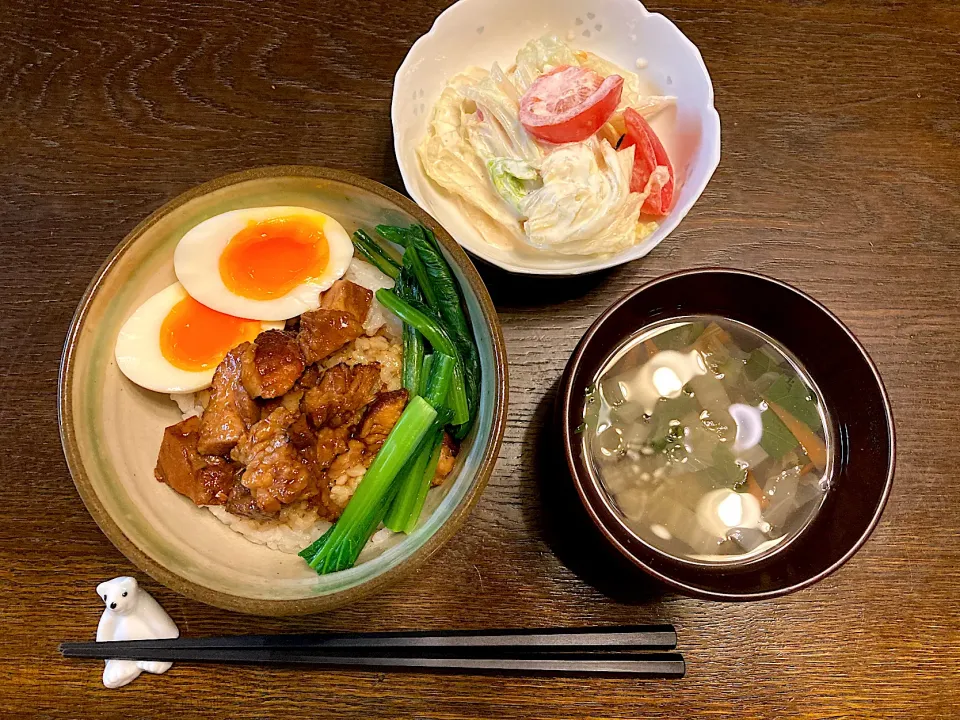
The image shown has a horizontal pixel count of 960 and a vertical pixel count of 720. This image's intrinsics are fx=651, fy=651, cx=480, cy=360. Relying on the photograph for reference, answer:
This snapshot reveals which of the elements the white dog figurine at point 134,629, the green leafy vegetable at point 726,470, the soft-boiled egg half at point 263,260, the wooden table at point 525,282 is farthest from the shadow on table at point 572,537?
the white dog figurine at point 134,629

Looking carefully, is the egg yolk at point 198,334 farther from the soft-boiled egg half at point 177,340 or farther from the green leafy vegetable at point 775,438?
the green leafy vegetable at point 775,438

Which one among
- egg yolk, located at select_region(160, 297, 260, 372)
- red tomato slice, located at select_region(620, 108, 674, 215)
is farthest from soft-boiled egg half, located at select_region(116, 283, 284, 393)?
red tomato slice, located at select_region(620, 108, 674, 215)

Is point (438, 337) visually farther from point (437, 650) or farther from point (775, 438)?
point (775, 438)

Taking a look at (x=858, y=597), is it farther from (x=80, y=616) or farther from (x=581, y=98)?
(x=80, y=616)

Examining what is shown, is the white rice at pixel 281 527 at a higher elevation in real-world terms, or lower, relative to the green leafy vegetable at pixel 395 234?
lower

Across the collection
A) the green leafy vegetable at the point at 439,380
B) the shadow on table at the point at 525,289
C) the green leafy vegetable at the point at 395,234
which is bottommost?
the shadow on table at the point at 525,289

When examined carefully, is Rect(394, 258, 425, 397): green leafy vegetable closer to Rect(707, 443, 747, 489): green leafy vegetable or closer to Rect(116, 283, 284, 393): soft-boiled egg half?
Rect(116, 283, 284, 393): soft-boiled egg half

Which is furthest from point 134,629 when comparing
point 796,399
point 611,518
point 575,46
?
point 575,46
